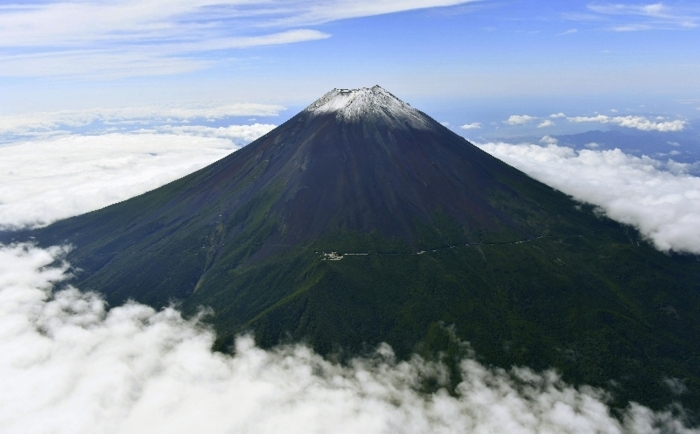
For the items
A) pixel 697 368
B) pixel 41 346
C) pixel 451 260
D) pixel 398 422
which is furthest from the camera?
pixel 451 260

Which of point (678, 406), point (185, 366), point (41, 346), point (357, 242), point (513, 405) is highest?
point (357, 242)

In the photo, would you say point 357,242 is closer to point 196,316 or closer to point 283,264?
point 283,264

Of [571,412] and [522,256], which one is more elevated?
[522,256]

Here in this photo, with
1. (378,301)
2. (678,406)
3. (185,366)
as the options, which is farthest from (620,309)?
(185,366)

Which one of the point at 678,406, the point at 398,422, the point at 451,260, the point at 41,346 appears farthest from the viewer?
the point at 451,260

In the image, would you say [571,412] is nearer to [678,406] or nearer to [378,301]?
[678,406]

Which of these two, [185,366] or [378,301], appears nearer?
[185,366]

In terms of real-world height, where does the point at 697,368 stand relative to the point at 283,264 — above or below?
above

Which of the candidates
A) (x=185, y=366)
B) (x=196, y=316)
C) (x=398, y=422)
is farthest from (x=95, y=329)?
(x=398, y=422)

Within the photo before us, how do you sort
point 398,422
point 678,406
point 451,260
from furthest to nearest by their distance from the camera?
point 451,260, point 678,406, point 398,422
